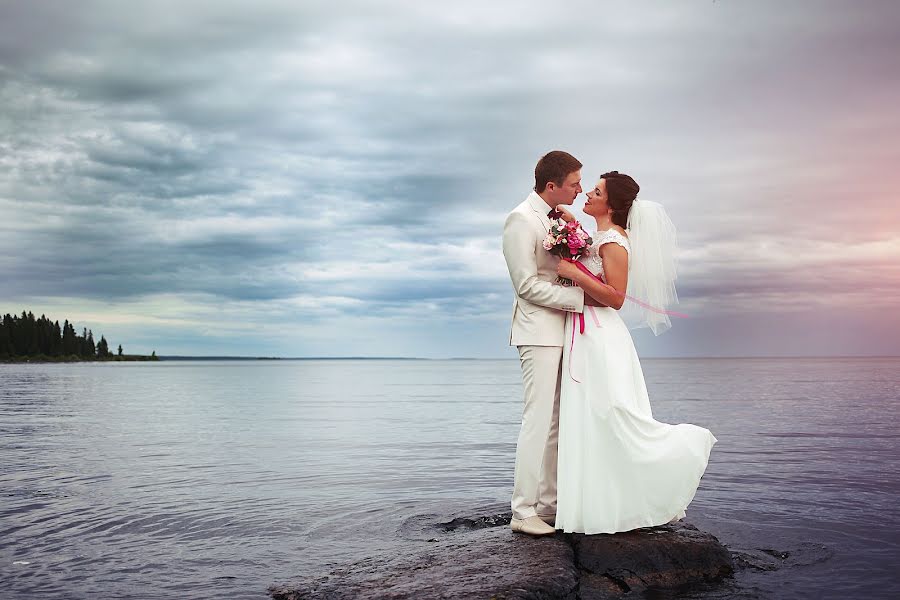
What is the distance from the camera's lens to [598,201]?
26.9ft

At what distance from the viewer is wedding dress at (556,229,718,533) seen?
769cm

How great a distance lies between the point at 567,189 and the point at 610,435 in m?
2.53

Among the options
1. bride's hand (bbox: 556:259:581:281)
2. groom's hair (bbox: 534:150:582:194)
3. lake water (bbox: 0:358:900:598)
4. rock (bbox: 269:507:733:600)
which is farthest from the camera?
lake water (bbox: 0:358:900:598)

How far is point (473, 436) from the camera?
2338cm

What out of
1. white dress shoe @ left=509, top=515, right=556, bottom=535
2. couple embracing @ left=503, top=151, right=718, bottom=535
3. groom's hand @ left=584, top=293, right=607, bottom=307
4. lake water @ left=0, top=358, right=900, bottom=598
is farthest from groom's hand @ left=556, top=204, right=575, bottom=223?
lake water @ left=0, top=358, right=900, bottom=598

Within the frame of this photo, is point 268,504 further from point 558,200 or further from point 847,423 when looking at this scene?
point 847,423

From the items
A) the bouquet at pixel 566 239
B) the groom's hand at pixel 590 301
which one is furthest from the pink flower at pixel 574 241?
the groom's hand at pixel 590 301

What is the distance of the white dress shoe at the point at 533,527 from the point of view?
7785 millimetres

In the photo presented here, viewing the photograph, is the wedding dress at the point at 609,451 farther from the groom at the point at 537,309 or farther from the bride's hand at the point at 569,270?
the bride's hand at the point at 569,270

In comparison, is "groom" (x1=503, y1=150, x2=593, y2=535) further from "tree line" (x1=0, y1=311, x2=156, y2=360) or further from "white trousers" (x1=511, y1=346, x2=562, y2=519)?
"tree line" (x1=0, y1=311, x2=156, y2=360)

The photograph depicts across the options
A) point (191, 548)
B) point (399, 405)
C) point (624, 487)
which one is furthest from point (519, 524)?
point (399, 405)

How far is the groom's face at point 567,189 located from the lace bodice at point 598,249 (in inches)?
21.4

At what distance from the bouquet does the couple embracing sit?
164mm

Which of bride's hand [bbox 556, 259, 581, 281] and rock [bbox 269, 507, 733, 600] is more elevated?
bride's hand [bbox 556, 259, 581, 281]
